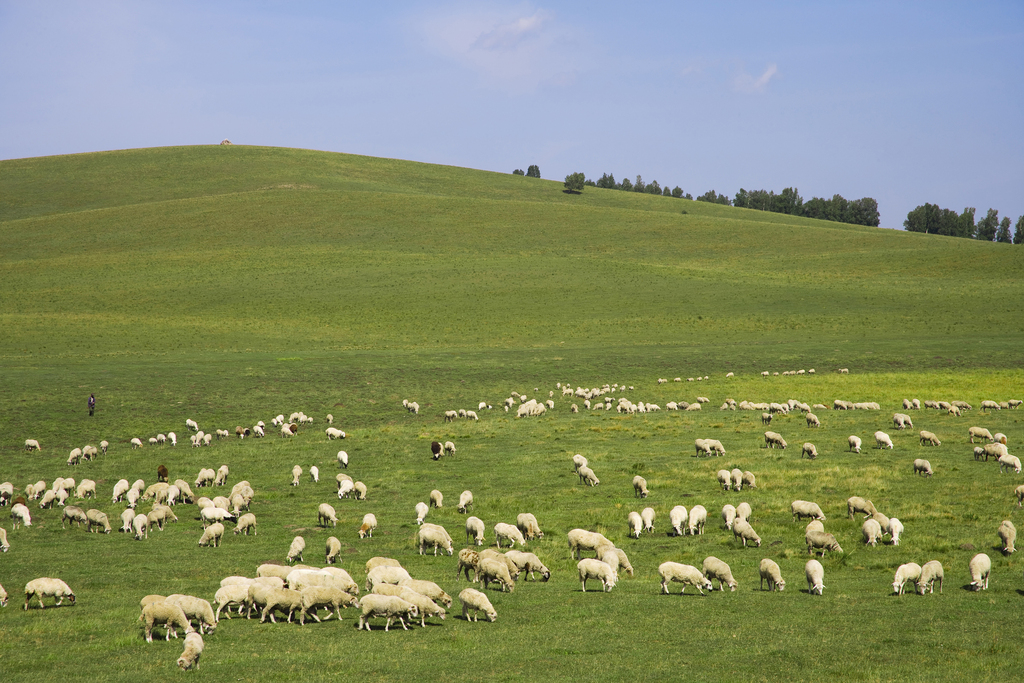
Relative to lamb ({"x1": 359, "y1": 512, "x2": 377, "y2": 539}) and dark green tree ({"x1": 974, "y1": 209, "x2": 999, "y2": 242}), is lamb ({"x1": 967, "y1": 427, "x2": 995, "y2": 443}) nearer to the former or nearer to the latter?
lamb ({"x1": 359, "y1": 512, "x2": 377, "y2": 539})

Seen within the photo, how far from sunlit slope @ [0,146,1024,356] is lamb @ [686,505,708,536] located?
45678 mm

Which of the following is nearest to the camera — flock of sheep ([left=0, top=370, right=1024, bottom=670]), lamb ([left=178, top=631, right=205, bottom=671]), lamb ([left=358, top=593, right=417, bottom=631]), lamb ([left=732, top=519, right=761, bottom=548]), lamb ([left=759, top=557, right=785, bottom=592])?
lamb ([left=178, top=631, right=205, bottom=671])

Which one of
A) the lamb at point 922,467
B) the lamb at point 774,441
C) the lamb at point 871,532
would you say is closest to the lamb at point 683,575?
the lamb at point 871,532

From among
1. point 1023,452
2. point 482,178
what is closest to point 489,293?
point 1023,452

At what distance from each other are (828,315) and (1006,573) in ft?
201

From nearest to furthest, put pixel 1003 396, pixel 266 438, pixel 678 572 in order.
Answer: pixel 678 572 → pixel 266 438 → pixel 1003 396

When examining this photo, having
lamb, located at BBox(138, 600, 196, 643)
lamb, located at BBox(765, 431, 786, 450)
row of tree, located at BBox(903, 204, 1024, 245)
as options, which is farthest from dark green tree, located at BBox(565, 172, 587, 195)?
lamb, located at BBox(138, 600, 196, 643)

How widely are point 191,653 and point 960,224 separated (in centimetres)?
18958

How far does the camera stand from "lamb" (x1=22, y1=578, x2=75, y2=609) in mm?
15062

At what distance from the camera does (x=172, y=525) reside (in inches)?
873

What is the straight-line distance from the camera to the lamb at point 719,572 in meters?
16.5

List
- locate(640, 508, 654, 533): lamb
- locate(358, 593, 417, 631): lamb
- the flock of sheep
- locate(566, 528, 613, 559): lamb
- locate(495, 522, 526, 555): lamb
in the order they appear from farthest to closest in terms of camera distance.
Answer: locate(640, 508, 654, 533): lamb → locate(495, 522, 526, 555): lamb → locate(566, 528, 613, 559): lamb → the flock of sheep → locate(358, 593, 417, 631): lamb

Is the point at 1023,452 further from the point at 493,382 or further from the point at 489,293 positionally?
the point at 489,293

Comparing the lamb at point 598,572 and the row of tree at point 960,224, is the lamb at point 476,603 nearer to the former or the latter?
the lamb at point 598,572
